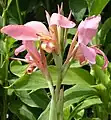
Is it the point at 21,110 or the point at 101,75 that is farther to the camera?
the point at 21,110

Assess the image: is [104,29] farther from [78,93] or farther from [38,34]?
[38,34]

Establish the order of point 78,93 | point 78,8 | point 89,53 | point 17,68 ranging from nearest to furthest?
point 89,53, point 78,93, point 17,68, point 78,8

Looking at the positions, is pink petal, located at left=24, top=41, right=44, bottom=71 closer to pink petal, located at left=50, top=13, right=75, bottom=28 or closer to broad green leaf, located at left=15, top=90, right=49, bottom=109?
pink petal, located at left=50, top=13, right=75, bottom=28

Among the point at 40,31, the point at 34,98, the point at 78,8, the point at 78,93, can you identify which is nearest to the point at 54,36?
the point at 40,31

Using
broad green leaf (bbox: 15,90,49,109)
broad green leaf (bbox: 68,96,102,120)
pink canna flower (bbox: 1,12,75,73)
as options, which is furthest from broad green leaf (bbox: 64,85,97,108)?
pink canna flower (bbox: 1,12,75,73)

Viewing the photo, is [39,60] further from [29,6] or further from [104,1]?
[29,6]
